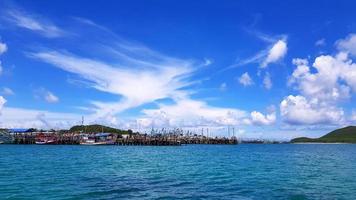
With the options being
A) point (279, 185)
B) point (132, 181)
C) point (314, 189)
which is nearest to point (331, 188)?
point (314, 189)

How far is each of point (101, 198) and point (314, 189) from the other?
20780mm

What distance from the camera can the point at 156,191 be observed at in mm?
38656

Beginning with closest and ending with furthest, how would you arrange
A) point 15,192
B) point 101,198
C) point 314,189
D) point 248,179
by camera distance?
point 101,198, point 15,192, point 314,189, point 248,179

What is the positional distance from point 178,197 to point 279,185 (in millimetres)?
14386

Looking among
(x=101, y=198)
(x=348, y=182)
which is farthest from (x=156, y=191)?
(x=348, y=182)

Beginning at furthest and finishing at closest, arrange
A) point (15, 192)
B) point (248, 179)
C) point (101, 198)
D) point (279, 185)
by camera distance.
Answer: point (248, 179) < point (279, 185) < point (15, 192) < point (101, 198)

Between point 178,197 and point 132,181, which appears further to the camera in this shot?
point 132,181

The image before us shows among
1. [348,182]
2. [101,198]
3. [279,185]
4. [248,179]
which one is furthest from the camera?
[248,179]

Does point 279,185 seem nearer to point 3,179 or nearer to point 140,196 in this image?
point 140,196

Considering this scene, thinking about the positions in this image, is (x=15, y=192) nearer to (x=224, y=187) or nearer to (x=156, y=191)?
(x=156, y=191)

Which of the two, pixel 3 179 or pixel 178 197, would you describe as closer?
pixel 178 197

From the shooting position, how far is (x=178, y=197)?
116 feet

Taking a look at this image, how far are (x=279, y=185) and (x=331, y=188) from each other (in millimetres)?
5132

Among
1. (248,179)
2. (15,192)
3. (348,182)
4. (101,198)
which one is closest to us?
(101,198)
